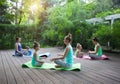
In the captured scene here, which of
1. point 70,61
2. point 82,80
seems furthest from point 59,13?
point 82,80

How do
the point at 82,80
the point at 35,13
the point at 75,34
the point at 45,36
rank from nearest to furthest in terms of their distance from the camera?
the point at 82,80
the point at 75,34
the point at 45,36
the point at 35,13

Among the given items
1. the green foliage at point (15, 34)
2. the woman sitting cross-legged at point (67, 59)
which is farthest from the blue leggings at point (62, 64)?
the green foliage at point (15, 34)

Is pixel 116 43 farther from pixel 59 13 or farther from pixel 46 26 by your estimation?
pixel 46 26

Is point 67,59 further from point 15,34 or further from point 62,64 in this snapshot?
point 15,34

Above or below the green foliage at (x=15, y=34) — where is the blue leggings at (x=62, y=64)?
below

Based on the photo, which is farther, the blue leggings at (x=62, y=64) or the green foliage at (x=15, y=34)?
the green foliage at (x=15, y=34)

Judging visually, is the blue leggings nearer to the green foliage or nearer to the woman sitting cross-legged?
the woman sitting cross-legged

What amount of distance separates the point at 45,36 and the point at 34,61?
29.8 feet

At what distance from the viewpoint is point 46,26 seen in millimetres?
15898

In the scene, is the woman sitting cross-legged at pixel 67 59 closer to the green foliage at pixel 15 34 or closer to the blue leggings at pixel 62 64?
the blue leggings at pixel 62 64

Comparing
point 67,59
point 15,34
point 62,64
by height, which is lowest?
point 62,64

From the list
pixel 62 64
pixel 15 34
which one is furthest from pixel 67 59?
pixel 15 34

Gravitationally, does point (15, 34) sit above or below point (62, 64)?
above

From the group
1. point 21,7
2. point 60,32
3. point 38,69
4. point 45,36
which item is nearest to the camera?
point 38,69
